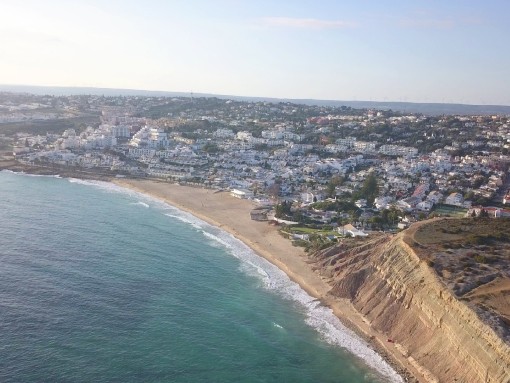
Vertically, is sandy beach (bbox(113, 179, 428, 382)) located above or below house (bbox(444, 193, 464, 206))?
below

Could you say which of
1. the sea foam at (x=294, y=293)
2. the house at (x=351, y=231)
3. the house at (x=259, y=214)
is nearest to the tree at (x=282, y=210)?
the house at (x=259, y=214)

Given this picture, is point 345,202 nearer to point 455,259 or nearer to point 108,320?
point 455,259

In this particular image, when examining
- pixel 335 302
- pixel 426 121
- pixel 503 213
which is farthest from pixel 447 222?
pixel 426 121

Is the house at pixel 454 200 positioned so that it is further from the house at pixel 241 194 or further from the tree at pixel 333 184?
the house at pixel 241 194

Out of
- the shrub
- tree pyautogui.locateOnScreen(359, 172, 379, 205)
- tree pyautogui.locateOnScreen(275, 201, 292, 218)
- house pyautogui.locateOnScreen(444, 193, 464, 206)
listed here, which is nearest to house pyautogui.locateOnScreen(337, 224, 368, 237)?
tree pyautogui.locateOnScreen(275, 201, 292, 218)

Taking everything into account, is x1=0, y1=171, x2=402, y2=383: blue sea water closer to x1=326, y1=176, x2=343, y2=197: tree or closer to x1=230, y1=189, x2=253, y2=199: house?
x1=230, y1=189, x2=253, y2=199: house

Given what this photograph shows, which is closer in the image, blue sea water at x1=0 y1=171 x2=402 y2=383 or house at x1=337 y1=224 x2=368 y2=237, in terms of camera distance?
blue sea water at x1=0 y1=171 x2=402 y2=383
